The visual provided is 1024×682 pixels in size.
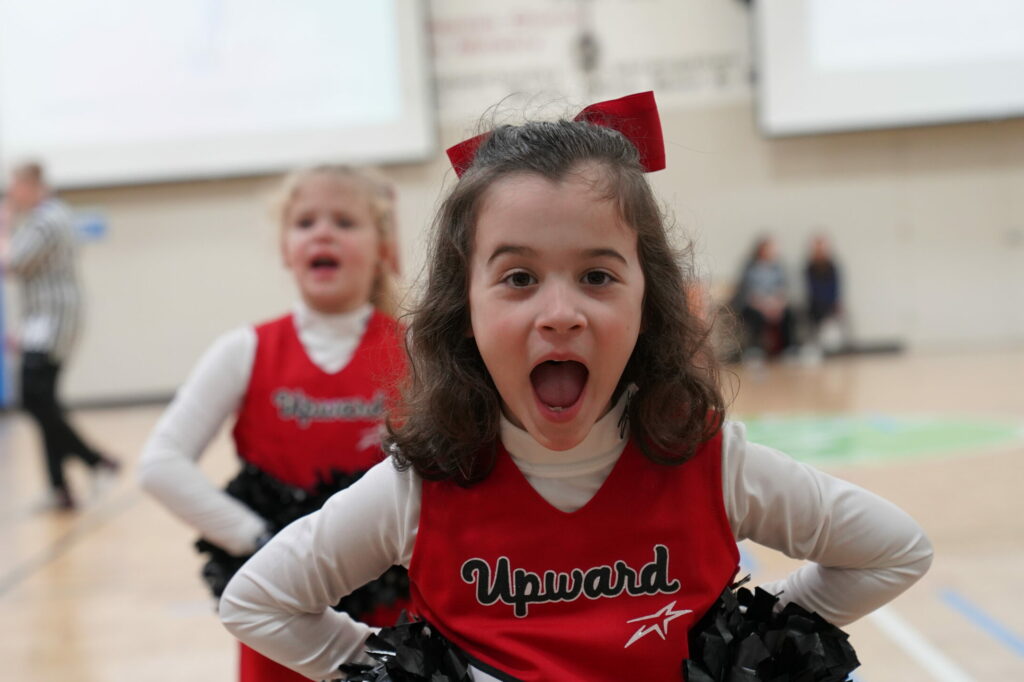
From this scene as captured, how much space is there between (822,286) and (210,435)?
8.59 metres

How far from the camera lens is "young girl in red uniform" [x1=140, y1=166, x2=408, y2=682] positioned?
1947 millimetres

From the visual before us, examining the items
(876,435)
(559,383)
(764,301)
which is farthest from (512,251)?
(764,301)

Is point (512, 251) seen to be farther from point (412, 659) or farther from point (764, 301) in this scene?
point (764, 301)

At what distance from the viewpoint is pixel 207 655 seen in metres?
3.09

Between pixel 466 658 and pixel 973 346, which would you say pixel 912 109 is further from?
pixel 466 658

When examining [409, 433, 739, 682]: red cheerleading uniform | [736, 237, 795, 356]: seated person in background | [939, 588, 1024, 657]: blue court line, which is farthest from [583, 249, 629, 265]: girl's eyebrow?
[736, 237, 795, 356]: seated person in background

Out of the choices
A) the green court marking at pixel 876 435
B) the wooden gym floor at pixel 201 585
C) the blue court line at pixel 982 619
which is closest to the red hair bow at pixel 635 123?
the wooden gym floor at pixel 201 585

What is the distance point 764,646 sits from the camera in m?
1.21

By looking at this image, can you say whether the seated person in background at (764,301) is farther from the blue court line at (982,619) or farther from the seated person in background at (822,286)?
the blue court line at (982,619)

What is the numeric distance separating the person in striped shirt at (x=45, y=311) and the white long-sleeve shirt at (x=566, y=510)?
443 cm

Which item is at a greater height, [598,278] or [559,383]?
[598,278]

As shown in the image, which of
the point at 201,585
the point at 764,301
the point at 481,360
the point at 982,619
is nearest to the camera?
the point at 481,360

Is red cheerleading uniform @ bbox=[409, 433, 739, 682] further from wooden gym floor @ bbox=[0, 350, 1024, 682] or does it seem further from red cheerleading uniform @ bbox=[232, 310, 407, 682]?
red cheerleading uniform @ bbox=[232, 310, 407, 682]

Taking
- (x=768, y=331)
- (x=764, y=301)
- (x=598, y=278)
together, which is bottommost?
(x=768, y=331)
